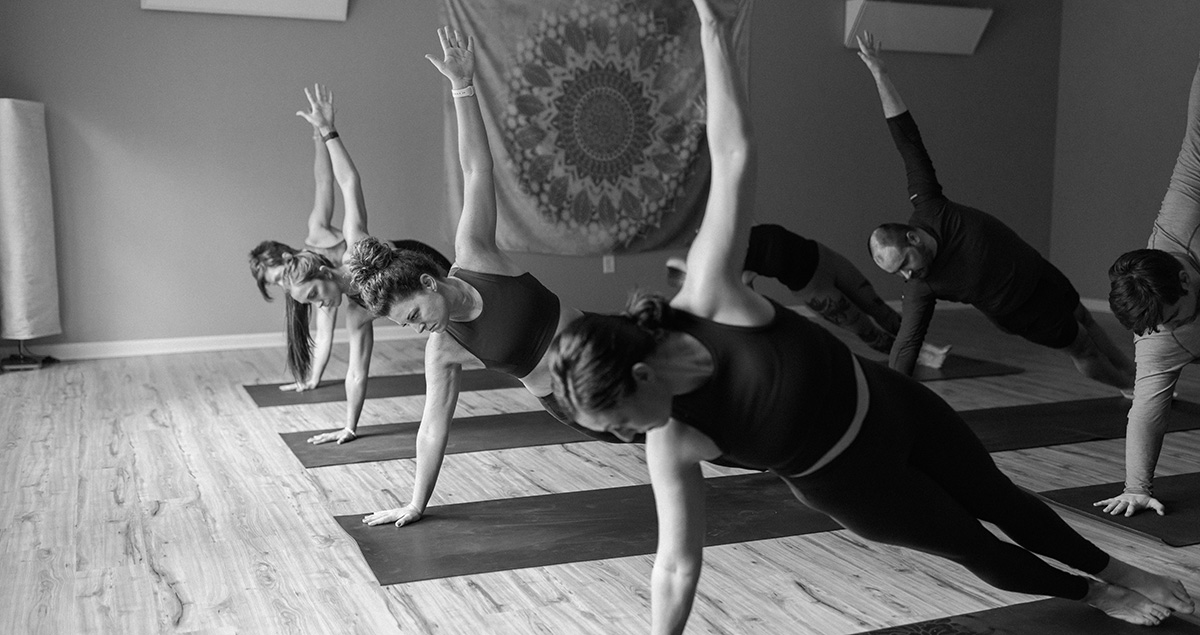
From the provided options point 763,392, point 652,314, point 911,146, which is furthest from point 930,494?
point 911,146

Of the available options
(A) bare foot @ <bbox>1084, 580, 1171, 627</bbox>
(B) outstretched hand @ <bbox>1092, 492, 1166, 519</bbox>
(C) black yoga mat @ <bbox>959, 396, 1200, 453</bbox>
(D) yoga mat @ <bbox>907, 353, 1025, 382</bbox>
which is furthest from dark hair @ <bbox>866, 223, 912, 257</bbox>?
(A) bare foot @ <bbox>1084, 580, 1171, 627</bbox>

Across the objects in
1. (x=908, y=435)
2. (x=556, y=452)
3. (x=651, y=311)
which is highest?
(x=651, y=311)

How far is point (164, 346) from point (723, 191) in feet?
16.9

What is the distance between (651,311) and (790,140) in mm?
6023

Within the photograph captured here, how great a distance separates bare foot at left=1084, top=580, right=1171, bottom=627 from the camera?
6.84 ft

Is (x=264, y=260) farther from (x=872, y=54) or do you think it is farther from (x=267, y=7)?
(x=267, y=7)

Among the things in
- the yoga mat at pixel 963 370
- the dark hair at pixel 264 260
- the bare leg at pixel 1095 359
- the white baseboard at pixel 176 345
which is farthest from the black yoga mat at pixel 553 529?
the white baseboard at pixel 176 345

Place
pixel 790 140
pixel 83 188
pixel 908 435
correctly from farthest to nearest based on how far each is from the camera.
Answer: pixel 790 140 → pixel 83 188 → pixel 908 435

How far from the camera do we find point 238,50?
19.4 feet

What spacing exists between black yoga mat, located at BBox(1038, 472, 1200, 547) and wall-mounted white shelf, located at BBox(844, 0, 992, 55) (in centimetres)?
458

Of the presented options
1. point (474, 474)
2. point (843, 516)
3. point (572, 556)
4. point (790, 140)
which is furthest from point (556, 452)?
point (790, 140)

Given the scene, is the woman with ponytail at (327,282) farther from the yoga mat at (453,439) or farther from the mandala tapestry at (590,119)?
the mandala tapestry at (590,119)

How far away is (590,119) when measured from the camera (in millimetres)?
6605

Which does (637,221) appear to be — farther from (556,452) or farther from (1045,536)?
(1045,536)
